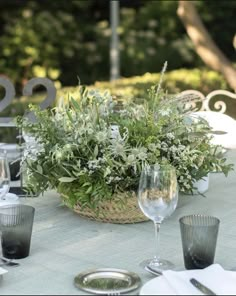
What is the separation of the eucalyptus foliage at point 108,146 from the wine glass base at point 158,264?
0.28 m

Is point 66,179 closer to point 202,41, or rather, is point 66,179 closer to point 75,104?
point 75,104

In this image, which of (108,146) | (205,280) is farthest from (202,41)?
(205,280)

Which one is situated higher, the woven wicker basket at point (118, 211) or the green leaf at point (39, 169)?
the green leaf at point (39, 169)

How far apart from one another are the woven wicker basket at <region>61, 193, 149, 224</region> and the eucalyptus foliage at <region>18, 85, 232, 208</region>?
0.03 metres

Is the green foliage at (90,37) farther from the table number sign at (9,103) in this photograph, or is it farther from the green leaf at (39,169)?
the green leaf at (39,169)

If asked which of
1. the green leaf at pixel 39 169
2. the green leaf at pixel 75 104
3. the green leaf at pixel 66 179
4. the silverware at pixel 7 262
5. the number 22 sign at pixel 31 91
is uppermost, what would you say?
the number 22 sign at pixel 31 91

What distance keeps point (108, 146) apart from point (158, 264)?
0.41m

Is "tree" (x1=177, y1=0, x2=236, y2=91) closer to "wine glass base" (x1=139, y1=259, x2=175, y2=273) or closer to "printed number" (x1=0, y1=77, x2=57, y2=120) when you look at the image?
"printed number" (x1=0, y1=77, x2=57, y2=120)

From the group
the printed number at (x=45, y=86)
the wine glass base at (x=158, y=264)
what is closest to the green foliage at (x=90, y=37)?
the printed number at (x=45, y=86)

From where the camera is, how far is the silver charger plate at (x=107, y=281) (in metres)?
1.34

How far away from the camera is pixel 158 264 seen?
1.50 m

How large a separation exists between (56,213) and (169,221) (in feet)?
1.21

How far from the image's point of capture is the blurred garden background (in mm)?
9438

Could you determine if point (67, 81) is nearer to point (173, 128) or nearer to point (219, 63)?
point (219, 63)
